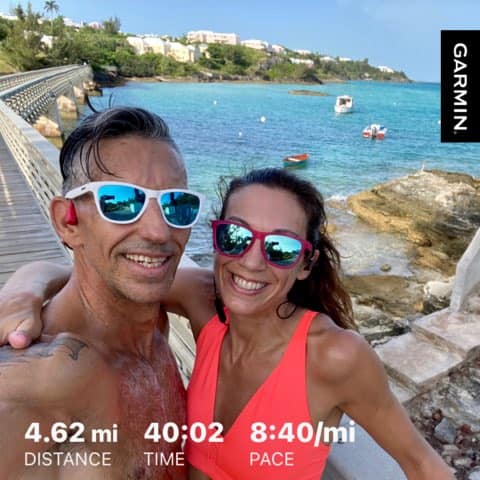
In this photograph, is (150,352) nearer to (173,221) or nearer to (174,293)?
(174,293)

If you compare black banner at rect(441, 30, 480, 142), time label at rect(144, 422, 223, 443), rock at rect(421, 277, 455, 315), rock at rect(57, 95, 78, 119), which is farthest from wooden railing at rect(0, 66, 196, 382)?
rock at rect(57, 95, 78, 119)

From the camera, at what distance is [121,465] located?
1312 mm

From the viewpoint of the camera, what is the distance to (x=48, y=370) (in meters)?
1.10

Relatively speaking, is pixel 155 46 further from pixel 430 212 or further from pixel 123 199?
pixel 123 199

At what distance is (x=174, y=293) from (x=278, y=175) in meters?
0.67

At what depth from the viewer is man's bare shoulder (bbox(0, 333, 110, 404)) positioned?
1.06 meters

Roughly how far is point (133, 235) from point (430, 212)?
16536 mm

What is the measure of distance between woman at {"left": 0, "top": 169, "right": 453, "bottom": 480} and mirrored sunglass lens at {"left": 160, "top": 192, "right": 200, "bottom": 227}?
182 millimetres

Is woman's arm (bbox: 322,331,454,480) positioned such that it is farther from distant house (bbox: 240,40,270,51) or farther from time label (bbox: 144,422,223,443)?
distant house (bbox: 240,40,270,51)

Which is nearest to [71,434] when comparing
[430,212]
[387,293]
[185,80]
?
[387,293]

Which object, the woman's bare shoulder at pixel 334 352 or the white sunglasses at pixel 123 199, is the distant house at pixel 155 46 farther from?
the woman's bare shoulder at pixel 334 352

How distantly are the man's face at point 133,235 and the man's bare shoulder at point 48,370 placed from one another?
0.79ft

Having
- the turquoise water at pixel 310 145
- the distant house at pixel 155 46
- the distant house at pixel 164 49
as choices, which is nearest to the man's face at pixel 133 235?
the turquoise water at pixel 310 145

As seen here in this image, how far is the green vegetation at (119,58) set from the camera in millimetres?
57688
